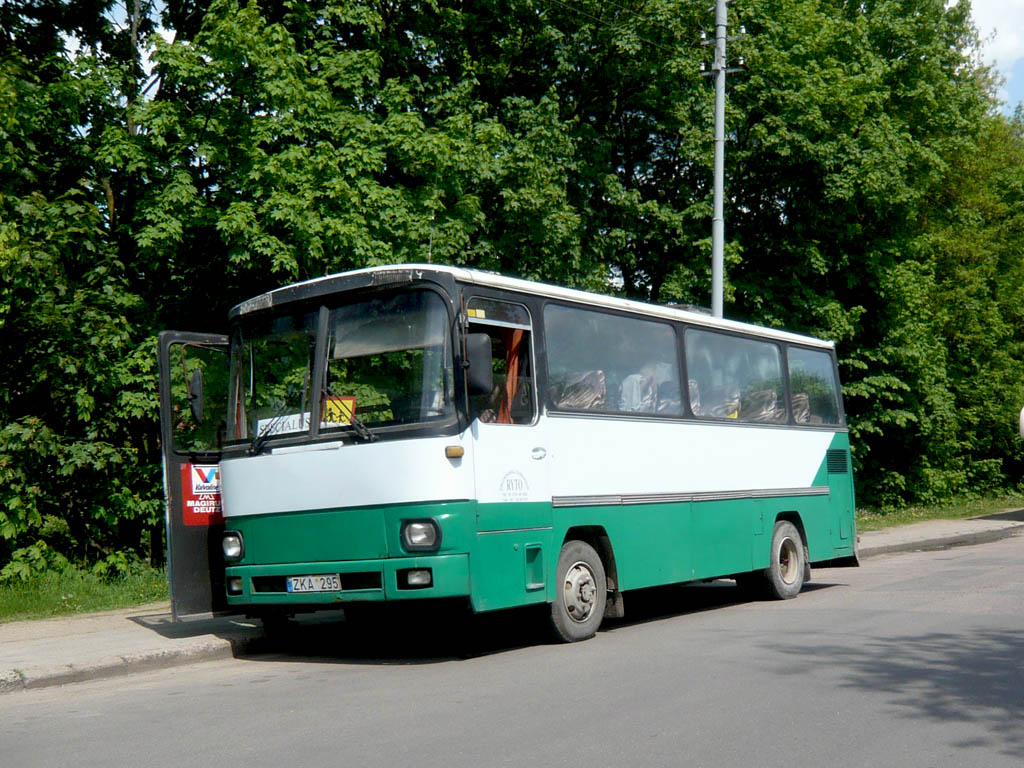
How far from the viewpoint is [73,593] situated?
13.9 metres

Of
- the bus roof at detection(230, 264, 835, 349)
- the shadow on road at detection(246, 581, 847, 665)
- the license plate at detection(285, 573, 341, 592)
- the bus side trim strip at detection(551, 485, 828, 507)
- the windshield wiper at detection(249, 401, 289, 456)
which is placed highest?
the bus roof at detection(230, 264, 835, 349)

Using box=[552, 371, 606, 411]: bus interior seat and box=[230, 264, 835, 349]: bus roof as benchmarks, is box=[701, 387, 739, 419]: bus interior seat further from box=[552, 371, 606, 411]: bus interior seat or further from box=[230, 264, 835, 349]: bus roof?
box=[552, 371, 606, 411]: bus interior seat

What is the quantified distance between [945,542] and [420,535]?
1639 centimetres

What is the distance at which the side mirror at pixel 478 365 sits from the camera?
914cm

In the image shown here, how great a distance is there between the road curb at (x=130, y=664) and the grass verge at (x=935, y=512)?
1781cm

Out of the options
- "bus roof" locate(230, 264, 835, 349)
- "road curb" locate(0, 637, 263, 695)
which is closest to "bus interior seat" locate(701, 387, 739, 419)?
"bus roof" locate(230, 264, 835, 349)

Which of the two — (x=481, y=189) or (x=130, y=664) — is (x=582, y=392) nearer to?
(x=130, y=664)

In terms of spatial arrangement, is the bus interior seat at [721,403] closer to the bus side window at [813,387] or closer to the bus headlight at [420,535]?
the bus side window at [813,387]

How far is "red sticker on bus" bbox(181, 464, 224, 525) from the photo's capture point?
10.7 metres

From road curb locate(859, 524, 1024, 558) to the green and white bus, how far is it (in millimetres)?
8982

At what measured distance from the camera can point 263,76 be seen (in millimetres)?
15398

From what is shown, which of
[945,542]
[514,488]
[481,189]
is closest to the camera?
[514,488]

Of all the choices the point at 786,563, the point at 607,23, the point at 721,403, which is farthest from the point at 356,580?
the point at 607,23

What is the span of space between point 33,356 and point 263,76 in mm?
4671
